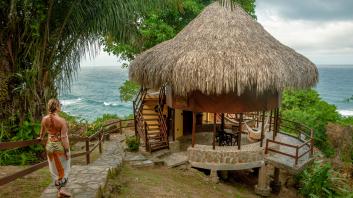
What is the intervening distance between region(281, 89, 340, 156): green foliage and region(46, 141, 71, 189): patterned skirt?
12994 mm

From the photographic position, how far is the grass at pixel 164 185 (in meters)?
7.78

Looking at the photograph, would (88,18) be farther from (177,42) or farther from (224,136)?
(224,136)

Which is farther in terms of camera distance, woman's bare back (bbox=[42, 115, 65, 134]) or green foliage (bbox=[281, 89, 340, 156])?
green foliage (bbox=[281, 89, 340, 156])

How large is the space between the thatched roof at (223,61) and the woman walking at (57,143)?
19.2ft

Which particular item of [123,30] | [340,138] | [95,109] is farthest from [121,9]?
A: [95,109]

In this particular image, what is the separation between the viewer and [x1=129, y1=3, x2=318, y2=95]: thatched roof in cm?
1048

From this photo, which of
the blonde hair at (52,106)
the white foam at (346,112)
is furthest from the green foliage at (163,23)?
the white foam at (346,112)

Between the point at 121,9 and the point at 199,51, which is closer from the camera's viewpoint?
the point at 121,9

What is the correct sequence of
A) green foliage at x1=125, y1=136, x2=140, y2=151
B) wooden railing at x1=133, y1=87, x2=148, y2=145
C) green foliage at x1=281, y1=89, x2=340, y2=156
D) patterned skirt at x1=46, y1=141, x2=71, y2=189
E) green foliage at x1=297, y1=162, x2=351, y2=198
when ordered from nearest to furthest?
patterned skirt at x1=46, y1=141, x2=71, y2=189, green foliage at x1=297, y1=162, x2=351, y2=198, green foliage at x1=125, y1=136, x2=140, y2=151, wooden railing at x1=133, y1=87, x2=148, y2=145, green foliage at x1=281, y1=89, x2=340, y2=156

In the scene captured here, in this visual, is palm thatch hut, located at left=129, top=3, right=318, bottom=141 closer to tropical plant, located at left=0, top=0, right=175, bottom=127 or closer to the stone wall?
the stone wall

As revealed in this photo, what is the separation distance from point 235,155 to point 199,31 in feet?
16.6

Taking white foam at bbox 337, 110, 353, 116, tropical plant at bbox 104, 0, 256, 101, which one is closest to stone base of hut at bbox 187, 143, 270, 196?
Result: tropical plant at bbox 104, 0, 256, 101

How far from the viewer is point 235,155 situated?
37.1 feet

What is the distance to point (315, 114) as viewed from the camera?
18891 millimetres
